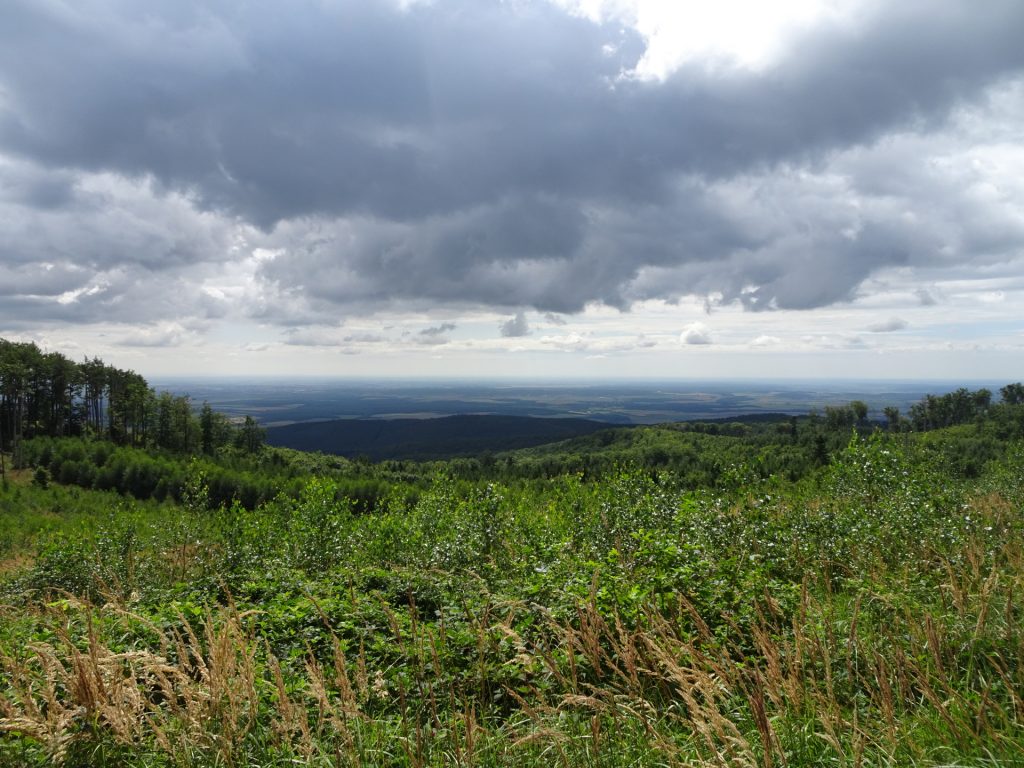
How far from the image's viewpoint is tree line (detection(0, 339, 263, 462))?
250ft

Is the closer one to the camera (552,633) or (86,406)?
(552,633)

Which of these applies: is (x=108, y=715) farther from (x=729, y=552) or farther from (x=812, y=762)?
(x=729, y=552)

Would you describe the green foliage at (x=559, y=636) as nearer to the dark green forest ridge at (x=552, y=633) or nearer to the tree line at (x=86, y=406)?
the dark green forest ridge at (x=552, y=633)

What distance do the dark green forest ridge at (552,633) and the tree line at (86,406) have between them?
83.4 m

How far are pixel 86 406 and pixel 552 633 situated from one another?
115 m

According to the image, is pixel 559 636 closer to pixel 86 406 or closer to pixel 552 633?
pixel 552 633

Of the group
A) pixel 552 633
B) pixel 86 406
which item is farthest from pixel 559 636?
pixel 86 406

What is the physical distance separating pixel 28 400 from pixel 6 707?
106799 mm

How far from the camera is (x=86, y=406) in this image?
91438 millimetres

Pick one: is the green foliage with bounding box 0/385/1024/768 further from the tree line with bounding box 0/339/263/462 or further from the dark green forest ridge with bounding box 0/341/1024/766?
the tree line with bounding box 0/339/263/462

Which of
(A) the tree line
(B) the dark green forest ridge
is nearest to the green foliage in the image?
(B) the dark green forest ridge

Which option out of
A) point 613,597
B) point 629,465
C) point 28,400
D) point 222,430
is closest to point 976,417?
point 629,465

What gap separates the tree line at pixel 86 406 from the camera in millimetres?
76250

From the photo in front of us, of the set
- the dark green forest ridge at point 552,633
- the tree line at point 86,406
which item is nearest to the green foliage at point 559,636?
the dark green forest ridge at point 552,633
